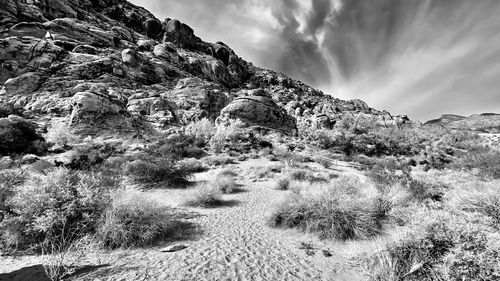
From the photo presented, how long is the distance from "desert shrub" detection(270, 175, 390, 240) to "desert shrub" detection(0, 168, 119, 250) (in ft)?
16.3

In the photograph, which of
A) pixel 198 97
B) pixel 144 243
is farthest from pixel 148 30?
pixel 144 243

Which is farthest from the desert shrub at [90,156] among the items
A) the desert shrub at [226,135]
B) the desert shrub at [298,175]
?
the desert shrub at [298,175]

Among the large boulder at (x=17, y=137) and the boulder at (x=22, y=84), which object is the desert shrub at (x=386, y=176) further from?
the boulder at (x=22, y=84)

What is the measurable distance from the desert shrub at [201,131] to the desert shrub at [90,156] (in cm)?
961

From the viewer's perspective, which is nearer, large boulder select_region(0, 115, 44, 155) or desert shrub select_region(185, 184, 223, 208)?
desert shrub select_region(185, 184, 223, 208)

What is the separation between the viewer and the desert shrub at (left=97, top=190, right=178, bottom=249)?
14.3ft

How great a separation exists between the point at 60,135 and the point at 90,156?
835 centimetres

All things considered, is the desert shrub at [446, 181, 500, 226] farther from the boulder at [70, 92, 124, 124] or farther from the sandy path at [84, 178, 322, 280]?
the boulder at [70, 92, 124, 124]

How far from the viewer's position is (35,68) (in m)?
27.6

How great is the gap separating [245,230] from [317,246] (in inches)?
81.5

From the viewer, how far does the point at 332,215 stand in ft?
17.3

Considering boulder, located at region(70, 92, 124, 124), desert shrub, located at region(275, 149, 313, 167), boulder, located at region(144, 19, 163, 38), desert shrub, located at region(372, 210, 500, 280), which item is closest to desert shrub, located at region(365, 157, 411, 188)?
desert shrub, located at region(372, 210, 500, 280)

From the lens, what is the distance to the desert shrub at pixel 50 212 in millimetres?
4262

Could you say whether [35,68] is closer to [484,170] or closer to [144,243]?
[144,243]
